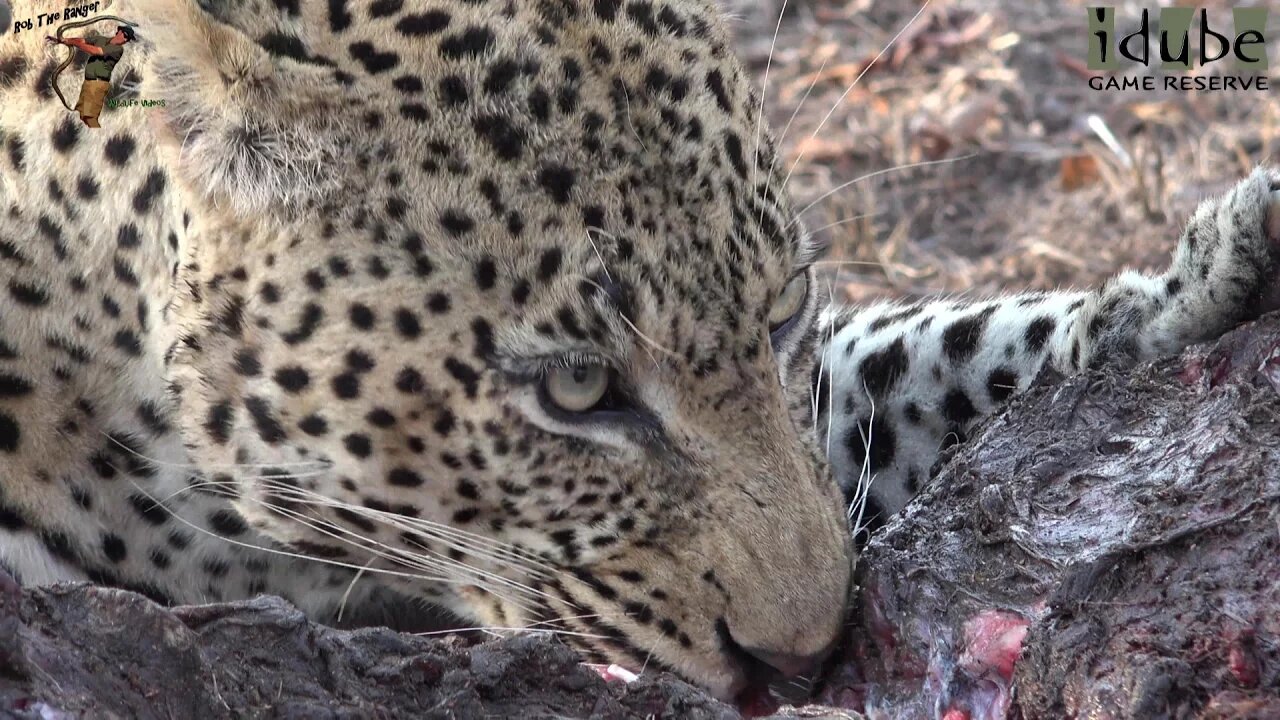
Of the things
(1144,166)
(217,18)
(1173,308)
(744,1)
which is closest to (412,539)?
(217,18)

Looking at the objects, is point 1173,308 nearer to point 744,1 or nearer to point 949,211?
point 949,211

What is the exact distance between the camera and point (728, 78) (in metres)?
3.41

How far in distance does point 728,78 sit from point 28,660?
194cm

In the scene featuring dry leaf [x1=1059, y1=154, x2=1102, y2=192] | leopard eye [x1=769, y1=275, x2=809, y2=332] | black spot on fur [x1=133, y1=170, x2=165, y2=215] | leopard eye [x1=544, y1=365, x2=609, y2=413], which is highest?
black spot on fur [x1=133, y1=170, x2=165, y2=215]

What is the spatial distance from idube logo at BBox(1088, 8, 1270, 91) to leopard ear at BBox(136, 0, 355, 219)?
18.0 ft

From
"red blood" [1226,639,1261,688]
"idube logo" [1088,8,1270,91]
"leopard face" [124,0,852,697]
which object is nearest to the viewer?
"red blood" [1226,639,1261,688]

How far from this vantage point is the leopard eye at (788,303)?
3.48 m

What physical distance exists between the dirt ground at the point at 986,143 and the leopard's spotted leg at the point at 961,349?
1308 millimetres

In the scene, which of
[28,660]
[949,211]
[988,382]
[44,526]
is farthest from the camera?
[949,211]

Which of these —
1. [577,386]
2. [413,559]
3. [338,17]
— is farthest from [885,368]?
[338,17]

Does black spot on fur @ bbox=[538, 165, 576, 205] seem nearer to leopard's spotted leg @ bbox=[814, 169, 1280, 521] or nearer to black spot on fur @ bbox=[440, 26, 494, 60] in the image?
black spot on fur @ bbox=[440, 26, 494, 60]

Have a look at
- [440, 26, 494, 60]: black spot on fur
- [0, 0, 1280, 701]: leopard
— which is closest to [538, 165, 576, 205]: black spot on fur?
[0, 0, 1280, 701]: leopard

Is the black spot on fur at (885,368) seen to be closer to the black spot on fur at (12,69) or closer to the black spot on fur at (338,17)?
the black spot on fur at (338,17)

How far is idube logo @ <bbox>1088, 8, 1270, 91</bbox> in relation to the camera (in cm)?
760
